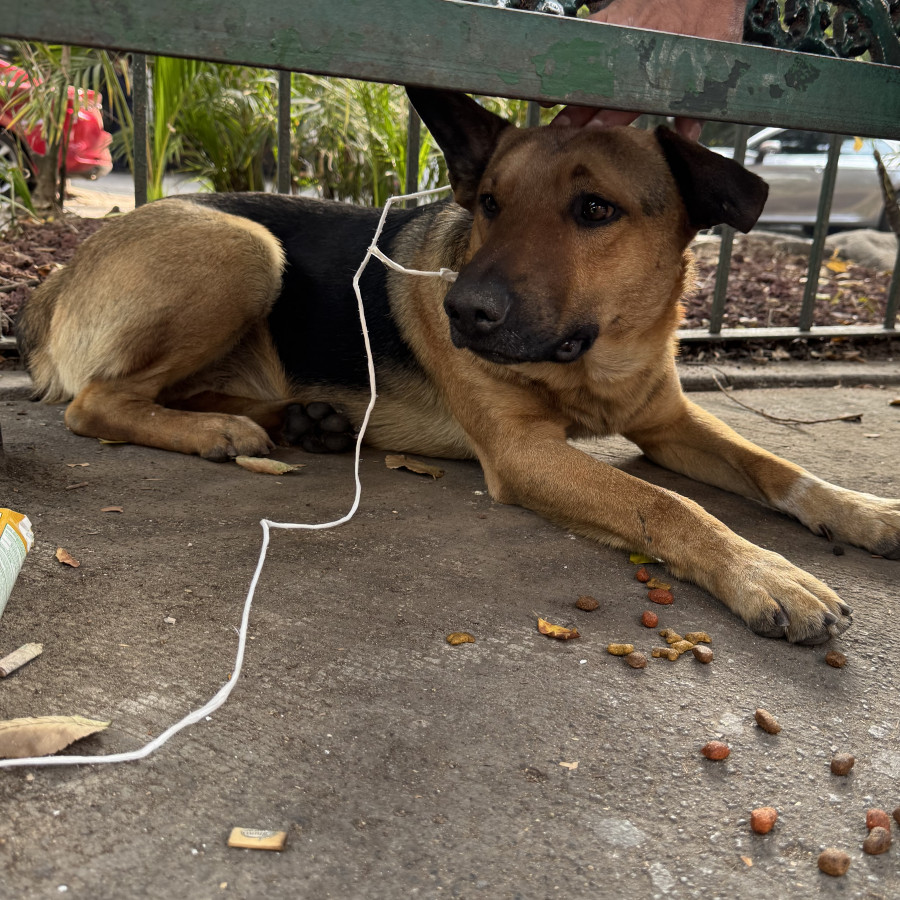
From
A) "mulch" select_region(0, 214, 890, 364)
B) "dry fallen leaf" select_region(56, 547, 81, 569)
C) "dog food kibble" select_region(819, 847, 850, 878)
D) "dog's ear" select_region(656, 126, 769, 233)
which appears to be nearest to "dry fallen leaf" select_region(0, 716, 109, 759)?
"dry fallen leaf" select_region(56, 547, 81, 569)

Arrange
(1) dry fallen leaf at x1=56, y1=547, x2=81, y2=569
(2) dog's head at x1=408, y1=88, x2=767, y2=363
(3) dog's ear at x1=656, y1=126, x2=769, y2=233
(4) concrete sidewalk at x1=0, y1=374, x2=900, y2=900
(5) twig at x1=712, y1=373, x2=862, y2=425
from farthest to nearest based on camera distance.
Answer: (5) twig at x1=712, y1=373, x2=862, y2=425
(3) dog's ear at x1=656, y1=126, x2=769, y2=233
(2) dog's head at x1=408, y1=88, x2=767, y2=363
(1) dry fallen leaf at x1=56, y1=547, x2=81, y2=569
(4) concrete sidewalk at x1=0, y1=374, x2=900, y2=900

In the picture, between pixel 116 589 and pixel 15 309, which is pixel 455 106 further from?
pixel 15 309

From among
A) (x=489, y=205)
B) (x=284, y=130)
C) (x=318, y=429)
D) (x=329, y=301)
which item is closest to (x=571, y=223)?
(x=489, y=205)

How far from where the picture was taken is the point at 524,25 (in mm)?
1771

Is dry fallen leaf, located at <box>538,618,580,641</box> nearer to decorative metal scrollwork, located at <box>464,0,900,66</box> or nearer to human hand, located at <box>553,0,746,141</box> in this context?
human hand, located at <box>553,0,746,141</box>

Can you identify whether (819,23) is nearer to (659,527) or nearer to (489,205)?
(489,205)

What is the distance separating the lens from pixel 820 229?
5.29m

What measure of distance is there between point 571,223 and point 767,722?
1460 mm

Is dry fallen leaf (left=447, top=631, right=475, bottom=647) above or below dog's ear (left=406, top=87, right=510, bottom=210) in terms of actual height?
below

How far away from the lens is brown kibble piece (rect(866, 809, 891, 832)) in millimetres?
1626

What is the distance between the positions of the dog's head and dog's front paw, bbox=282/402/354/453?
0.97 m

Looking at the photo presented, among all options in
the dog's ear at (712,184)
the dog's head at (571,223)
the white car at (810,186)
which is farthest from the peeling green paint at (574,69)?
the white car at (810,186)

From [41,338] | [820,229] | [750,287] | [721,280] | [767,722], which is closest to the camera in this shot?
[767,722]

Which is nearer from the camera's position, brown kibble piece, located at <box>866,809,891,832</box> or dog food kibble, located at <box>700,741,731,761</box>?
brown kibble piece, located at <box>866,809,891,832</box>
